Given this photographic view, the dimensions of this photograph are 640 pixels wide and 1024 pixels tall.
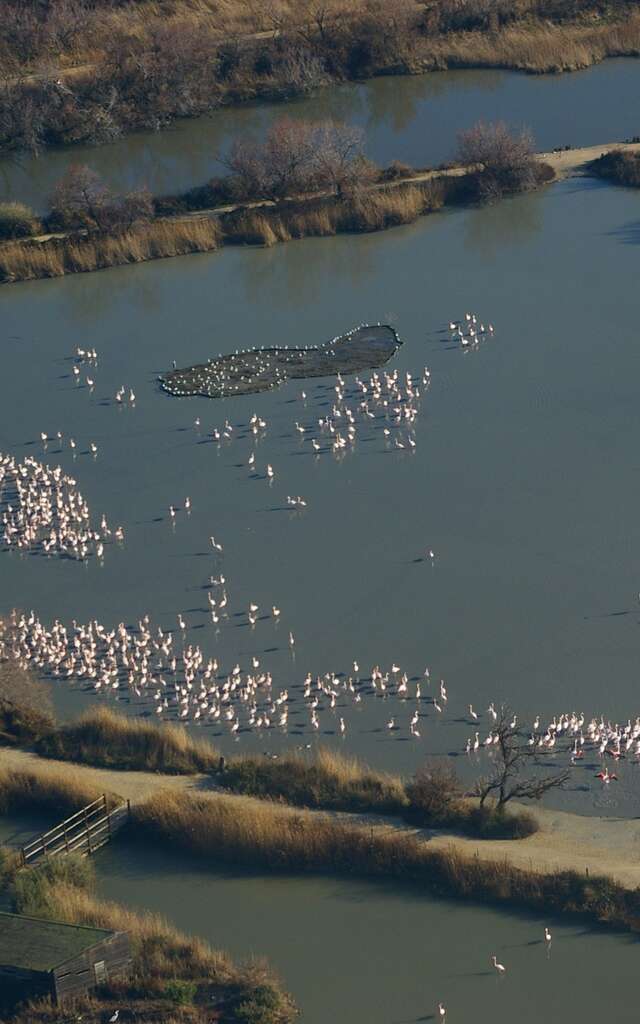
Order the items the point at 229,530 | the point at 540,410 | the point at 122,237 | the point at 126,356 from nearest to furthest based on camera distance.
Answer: the point at 229,530 → the point at 540,410 → the point at 126,356 → the point at 122,237

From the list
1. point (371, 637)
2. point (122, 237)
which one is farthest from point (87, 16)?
point (371, 637)

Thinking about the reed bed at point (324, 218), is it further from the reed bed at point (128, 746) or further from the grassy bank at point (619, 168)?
the reed bed at point (128, 746)

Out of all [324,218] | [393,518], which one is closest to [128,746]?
[393,518]

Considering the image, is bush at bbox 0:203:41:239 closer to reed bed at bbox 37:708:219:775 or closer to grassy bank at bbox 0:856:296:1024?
reed bed at bbox 37:708:219:775

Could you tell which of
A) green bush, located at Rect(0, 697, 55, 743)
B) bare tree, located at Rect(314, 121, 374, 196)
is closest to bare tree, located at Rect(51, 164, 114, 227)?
bare tree, located at Rect(314, 121, 374, 196)

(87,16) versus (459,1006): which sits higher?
(87,16)

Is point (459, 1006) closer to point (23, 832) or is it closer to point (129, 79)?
point (23, 832)

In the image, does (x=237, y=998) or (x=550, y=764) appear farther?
(x=550, y=764)

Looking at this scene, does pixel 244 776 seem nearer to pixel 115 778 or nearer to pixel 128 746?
pixel 115 778

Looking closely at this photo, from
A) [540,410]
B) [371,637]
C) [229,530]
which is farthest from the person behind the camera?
[540,410]
